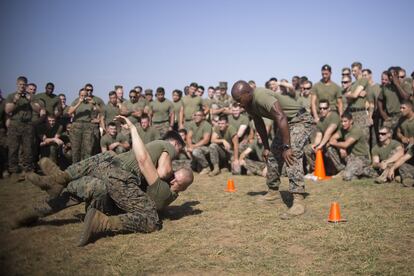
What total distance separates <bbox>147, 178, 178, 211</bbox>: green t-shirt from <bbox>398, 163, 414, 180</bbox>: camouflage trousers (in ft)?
20.2

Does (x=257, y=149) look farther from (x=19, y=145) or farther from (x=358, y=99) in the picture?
(x=19, y=145)

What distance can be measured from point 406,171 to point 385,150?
958mm

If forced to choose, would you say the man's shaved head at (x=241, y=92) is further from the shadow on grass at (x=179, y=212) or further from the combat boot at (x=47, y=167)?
the combat boot at (x=47, y=167)

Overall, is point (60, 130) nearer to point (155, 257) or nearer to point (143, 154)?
point (143, 154)

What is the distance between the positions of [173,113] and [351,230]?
918 centimetres

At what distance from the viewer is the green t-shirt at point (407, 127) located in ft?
30.2

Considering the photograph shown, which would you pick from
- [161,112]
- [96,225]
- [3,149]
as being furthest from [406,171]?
[3,149]

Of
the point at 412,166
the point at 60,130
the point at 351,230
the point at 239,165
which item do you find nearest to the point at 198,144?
the point at 239,165

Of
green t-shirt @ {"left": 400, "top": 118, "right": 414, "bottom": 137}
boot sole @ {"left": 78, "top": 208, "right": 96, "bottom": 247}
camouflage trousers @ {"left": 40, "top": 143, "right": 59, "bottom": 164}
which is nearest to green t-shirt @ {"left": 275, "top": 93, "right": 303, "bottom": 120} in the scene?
boot sole @ {"left": 78, "top": 208, "right": 96, "bottom": 247}

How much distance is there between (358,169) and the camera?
937 centimetres

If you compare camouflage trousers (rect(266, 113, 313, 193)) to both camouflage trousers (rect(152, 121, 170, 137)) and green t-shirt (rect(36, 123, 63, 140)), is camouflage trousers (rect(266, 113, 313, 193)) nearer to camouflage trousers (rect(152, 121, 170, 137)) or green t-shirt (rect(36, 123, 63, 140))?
camouflage trousers (rect(152, 121, 170, 137))

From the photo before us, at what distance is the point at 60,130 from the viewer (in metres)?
11.8

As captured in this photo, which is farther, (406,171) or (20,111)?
(20,111)

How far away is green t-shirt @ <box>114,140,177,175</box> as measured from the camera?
5.38m
